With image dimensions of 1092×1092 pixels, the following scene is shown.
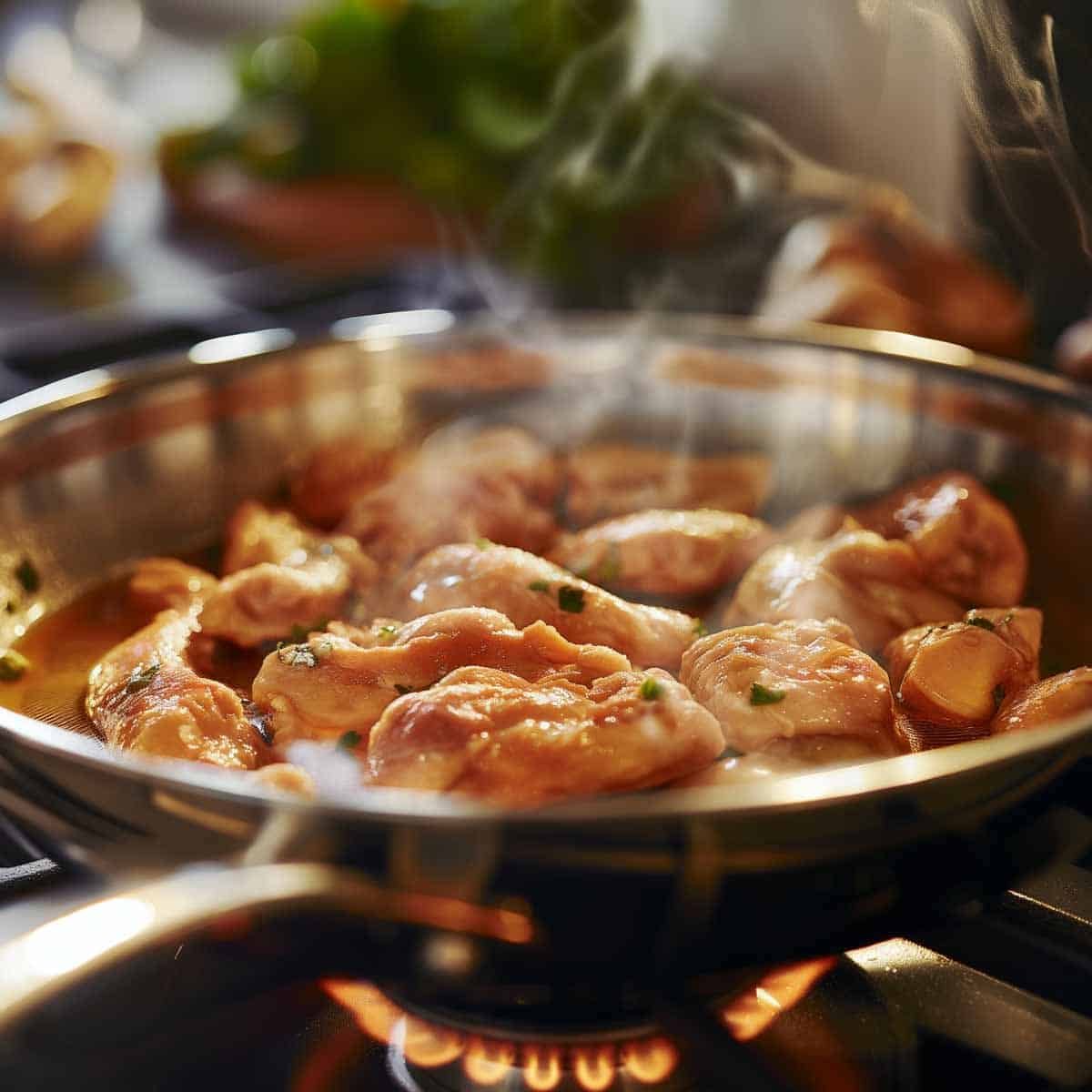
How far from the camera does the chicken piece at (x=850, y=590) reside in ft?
5.33

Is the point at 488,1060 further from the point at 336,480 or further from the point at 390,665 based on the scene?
the point at 336,480

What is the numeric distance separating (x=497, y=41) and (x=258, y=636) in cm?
238

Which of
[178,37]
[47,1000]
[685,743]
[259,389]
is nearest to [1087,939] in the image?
[685,743]

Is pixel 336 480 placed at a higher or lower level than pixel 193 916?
lower

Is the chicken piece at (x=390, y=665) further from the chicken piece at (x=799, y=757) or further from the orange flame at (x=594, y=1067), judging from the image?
the orange flame at (x=594, y=1067)

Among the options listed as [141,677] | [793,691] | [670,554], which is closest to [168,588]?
[141,677]

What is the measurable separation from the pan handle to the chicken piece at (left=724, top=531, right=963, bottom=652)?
2.51 feet

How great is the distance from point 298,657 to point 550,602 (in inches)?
13.5

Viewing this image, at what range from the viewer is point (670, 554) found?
1773mm

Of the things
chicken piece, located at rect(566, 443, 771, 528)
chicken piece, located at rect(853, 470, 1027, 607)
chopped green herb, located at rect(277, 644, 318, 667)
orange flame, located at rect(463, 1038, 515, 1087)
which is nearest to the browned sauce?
chopped green herb, located at rect(277, 644, 318, 667)

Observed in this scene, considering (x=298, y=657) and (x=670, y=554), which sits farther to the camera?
(x=670, y=554)

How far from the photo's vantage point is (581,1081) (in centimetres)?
131

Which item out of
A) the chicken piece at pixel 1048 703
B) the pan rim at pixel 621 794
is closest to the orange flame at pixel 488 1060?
the pan rim at pixel 621 794

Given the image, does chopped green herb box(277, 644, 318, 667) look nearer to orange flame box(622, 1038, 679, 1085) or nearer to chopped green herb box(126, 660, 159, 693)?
chopped green herb box(126, 660, 159, 693)
